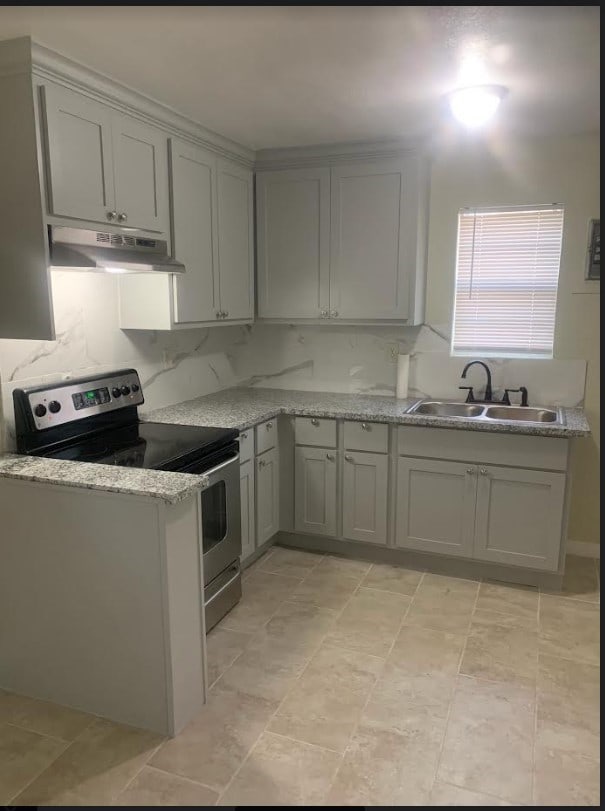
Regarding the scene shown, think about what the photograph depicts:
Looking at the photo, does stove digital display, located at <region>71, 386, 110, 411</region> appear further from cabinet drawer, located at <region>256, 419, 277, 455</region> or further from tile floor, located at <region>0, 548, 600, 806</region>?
tile floor, located at <region>0, 548, 600, 806</region>

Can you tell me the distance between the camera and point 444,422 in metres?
3.22

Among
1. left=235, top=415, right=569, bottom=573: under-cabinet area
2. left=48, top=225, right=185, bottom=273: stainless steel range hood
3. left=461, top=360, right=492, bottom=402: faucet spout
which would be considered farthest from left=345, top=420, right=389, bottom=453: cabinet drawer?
left=48, top=225, right=185, bottom=273: stainless steel range hood

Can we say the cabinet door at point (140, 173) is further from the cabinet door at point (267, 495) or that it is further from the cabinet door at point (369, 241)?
the cabinet door at point (267, 495)

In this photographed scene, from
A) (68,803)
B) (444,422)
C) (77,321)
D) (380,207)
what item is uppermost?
(380,207)

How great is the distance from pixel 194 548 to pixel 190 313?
145 centimetres

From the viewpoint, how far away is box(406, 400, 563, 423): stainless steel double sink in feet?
11.2

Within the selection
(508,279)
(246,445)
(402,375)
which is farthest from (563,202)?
(246,445)

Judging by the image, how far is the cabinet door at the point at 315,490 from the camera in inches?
140

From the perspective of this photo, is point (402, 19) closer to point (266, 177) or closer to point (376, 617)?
point (266, 177)

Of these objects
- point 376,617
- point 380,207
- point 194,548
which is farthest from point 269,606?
point 380,207

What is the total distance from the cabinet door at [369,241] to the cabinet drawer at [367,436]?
0.68 m

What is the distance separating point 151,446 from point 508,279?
2332 millimetres

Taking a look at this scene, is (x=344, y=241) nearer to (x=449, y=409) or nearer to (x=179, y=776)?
(x=449, y=409)

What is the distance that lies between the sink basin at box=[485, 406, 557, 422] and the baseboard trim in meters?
0.83
